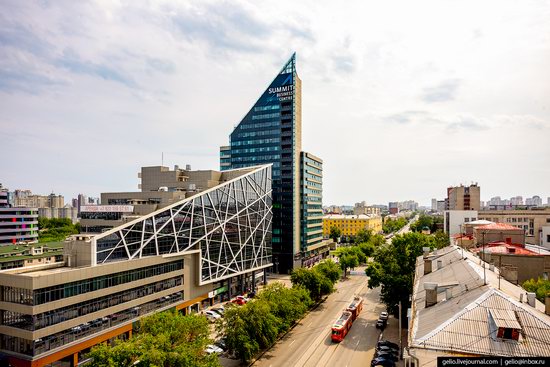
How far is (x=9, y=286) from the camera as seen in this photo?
39500 millimetres

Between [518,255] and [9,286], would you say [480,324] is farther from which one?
[9,286]

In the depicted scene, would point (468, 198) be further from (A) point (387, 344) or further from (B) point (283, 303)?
(B) point (283, 303)

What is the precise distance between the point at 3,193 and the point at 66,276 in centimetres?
11435

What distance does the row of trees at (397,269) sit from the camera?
176ft

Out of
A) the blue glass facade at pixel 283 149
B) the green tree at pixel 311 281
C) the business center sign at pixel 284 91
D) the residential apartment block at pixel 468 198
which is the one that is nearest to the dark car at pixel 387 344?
the green tree at pixel 311 281

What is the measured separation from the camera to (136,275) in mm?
51406

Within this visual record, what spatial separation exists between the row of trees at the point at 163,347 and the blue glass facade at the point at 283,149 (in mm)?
69852

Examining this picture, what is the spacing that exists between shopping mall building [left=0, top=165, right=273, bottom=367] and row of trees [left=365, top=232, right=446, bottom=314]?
28.0m

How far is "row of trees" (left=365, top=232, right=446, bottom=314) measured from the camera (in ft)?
176

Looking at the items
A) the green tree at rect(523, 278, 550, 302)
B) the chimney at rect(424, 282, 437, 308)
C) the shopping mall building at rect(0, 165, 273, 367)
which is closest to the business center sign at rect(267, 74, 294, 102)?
the shopping mall building at rect(0, 165, 273, 367)

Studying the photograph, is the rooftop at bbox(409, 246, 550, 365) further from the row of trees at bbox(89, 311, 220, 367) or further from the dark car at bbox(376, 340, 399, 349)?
the dark car at bbox(376, 340, 399, 349)

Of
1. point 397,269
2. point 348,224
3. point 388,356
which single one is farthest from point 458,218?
point 388,356

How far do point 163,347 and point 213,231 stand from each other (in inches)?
1432

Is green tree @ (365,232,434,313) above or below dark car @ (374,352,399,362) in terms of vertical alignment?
above
